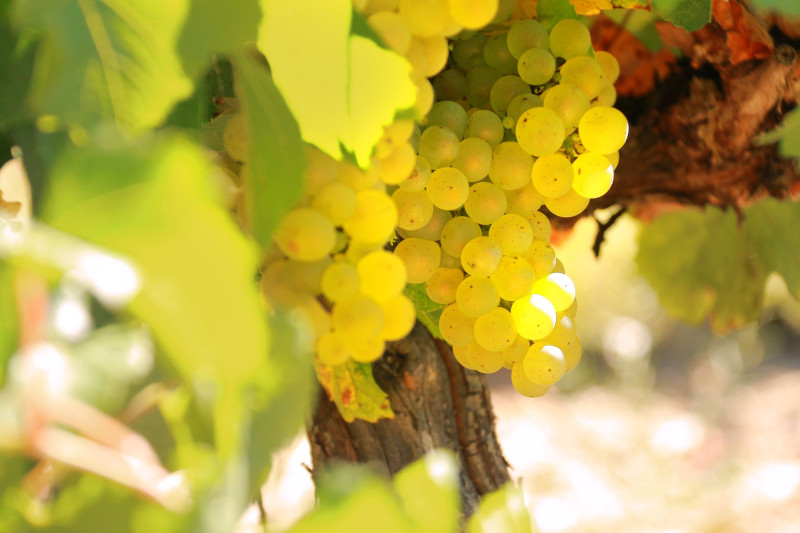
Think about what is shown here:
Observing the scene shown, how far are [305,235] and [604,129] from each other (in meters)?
0.18

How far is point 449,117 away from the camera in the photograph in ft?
1.11

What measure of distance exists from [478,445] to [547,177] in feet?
0.85

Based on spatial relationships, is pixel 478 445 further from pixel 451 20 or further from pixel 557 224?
pixel 451 20


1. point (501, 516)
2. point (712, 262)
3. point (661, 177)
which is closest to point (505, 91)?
point (501, 516)

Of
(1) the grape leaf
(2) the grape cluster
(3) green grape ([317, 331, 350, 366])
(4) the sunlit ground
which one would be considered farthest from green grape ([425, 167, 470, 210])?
(4) the sunlit ground

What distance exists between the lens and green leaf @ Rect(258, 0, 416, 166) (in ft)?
0.74

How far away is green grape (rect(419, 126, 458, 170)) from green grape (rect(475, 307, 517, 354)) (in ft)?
0.24

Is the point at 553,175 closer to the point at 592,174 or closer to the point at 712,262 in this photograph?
the point at 592,174

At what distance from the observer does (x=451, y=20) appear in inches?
10.4

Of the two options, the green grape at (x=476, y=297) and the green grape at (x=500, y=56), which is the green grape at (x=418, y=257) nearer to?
the green grape at (x=476, y=297)

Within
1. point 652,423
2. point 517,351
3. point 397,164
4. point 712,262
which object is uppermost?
point 397,164

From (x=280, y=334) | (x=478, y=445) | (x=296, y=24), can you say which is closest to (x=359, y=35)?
(x=296, y=24)

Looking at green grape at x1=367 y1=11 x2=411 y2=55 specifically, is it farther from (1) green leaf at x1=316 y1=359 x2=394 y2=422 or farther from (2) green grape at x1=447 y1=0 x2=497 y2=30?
(1) green leaf at x1=316 y1=359 x2=394 y2=422

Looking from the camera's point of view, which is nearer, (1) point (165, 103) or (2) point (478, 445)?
(1) point (165, 103)
